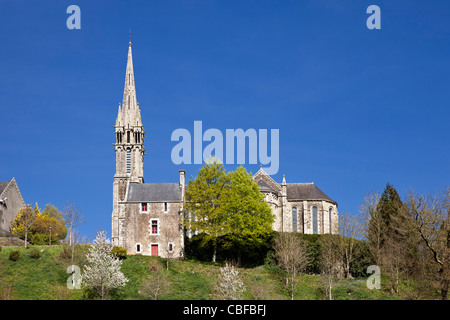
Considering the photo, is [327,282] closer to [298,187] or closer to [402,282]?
[402,282]

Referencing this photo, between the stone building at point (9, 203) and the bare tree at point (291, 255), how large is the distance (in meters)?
31.6

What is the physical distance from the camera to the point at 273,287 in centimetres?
5909

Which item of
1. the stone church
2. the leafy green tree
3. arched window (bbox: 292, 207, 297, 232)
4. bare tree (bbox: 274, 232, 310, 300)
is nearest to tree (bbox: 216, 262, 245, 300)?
bare tree (bbox: 274, 232, 310, 300)

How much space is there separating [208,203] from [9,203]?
27293 mm

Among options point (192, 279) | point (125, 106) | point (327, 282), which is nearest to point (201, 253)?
point (192, 279)

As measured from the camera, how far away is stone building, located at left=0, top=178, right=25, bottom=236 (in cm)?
7775

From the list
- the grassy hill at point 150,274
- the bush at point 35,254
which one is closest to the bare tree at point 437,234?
the grassy hill at point 150,274

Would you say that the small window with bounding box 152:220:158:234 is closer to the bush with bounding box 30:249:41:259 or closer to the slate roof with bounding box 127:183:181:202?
the slate roof with bounding box 127:183:181:202

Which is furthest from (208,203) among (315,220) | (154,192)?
(315,220)

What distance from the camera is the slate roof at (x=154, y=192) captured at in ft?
230

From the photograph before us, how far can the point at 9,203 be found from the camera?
7988cm

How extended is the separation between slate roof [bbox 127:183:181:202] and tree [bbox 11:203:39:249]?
11.7 m

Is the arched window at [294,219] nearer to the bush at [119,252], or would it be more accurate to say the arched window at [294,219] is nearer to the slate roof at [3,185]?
the bush at [119,252]
